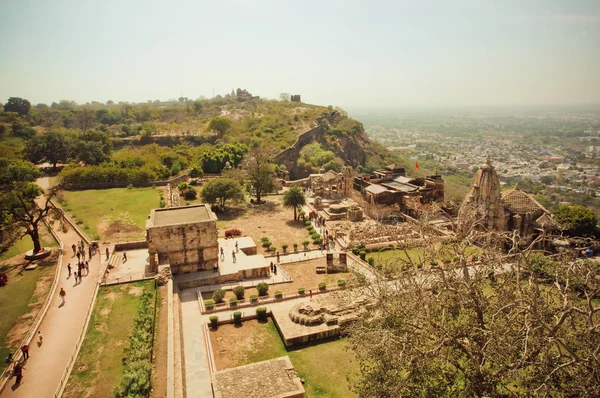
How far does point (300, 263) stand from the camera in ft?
91.8

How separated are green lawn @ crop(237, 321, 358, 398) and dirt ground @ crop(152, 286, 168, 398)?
3447mm

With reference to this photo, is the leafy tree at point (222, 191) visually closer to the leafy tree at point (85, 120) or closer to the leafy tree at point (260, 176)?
the leafy tree at point (260, 176)

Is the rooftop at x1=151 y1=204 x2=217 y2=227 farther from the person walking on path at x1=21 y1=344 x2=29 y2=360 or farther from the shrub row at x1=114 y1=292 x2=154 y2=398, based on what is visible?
the person walking on path at x1=21 y1=344 x2=29 y2=360

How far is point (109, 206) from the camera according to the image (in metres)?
37.2

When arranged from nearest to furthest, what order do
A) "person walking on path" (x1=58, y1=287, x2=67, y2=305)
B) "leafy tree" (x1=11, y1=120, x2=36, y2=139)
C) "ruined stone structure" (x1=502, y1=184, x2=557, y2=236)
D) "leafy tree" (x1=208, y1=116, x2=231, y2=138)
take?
"person walking on path" (x1=58, y1=287, x2=67, y2=305) < "ruined stone structure" (x1=502, y1=184, x2=557, y2=236) < "leafy tree" (x1=11, y1=120, x2=36, y2=139) < "leafy tree" (x1=208, y1=116, x2=231, y2=138)

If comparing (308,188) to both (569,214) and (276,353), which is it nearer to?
(569,214)

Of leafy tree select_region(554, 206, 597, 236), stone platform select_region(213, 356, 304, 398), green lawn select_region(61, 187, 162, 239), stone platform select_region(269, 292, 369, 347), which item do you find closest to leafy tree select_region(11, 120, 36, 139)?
green lawn select_region(61, 187, 162, 239)

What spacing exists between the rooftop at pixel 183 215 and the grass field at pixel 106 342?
4644 mm

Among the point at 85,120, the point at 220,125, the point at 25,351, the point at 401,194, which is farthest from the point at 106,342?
the point at 85,120

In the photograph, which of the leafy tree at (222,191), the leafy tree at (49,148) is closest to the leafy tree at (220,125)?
the leafy tree at (49,148)

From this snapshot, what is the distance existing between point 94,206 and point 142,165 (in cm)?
1397

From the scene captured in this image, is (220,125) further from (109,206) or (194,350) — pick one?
(194,350)

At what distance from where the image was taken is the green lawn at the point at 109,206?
32562 mm

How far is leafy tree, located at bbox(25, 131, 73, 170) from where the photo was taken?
167 ft
